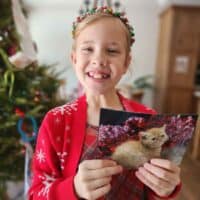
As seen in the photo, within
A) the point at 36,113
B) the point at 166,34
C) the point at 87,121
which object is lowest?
the point at 36,113

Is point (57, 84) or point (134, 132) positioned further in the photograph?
point (57, 84)

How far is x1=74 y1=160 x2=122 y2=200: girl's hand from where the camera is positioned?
1.55ft

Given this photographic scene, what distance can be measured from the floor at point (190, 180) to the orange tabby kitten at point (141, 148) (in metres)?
1.71

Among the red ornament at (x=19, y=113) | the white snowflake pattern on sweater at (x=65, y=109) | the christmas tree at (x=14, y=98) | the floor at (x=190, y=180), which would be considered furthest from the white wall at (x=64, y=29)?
the white snowflake pattern on sweater at (x=65, y=109)

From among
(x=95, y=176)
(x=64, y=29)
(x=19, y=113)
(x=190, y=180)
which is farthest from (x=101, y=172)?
(x=64, y=29)

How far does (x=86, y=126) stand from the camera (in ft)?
1.89

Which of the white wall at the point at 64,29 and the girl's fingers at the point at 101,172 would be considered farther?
the white wall at the point at 64,29

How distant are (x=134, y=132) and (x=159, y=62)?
13.4 feet

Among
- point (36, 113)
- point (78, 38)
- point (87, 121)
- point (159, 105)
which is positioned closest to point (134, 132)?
point (87, 121)

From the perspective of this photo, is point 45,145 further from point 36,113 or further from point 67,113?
point 36,113

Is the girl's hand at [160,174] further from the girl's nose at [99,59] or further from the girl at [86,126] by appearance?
the girl's nose at [99,59]

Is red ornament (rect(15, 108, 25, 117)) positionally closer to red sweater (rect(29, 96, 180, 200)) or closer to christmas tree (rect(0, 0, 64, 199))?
christmas tree (rect(0, 0, 64, 199))

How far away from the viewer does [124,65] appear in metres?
0.59

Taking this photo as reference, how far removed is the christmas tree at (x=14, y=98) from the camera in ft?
3.91
